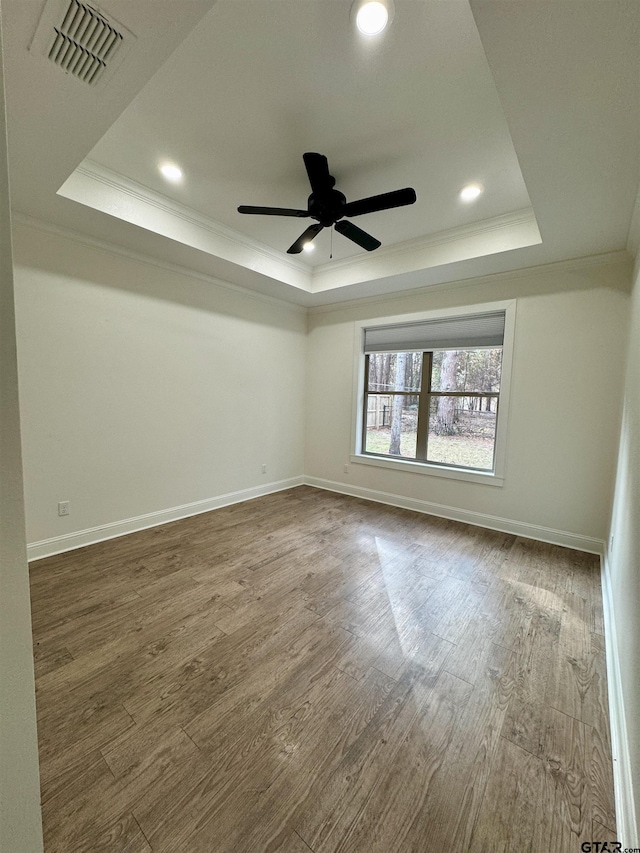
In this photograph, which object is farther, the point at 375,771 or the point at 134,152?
the point at 134,152

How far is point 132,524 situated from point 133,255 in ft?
8.32

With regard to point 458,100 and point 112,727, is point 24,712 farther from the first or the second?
point 458,100

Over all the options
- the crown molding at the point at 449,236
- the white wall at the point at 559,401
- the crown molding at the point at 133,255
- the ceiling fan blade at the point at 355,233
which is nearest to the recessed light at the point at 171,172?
the crown molding at the point at 133,255

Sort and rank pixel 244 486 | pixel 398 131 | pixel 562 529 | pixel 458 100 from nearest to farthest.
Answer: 1. pixel 458 100
2. pixel 398 131
3. pixel 562 529
4. pixel 244 486

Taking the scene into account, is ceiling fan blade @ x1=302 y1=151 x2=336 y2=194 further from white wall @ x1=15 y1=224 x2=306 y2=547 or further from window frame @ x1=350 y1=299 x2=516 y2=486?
window frame @ x1=350 y1=299 x2=516 y2=486

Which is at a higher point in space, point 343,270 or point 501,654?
point 343,270

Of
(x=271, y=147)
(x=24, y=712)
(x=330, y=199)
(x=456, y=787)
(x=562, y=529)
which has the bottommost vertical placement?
(x=456, y=787)

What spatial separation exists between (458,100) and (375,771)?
3.10m

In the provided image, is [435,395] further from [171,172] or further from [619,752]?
[171,172]

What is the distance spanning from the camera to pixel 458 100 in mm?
1759

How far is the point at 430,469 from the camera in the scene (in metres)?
3.88

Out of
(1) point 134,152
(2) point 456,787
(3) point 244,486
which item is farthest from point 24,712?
(3) point 244,486

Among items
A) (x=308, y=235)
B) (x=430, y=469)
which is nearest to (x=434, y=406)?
(x=430, y=469)

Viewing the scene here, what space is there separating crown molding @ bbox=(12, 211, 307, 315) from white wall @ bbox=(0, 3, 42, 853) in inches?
105
